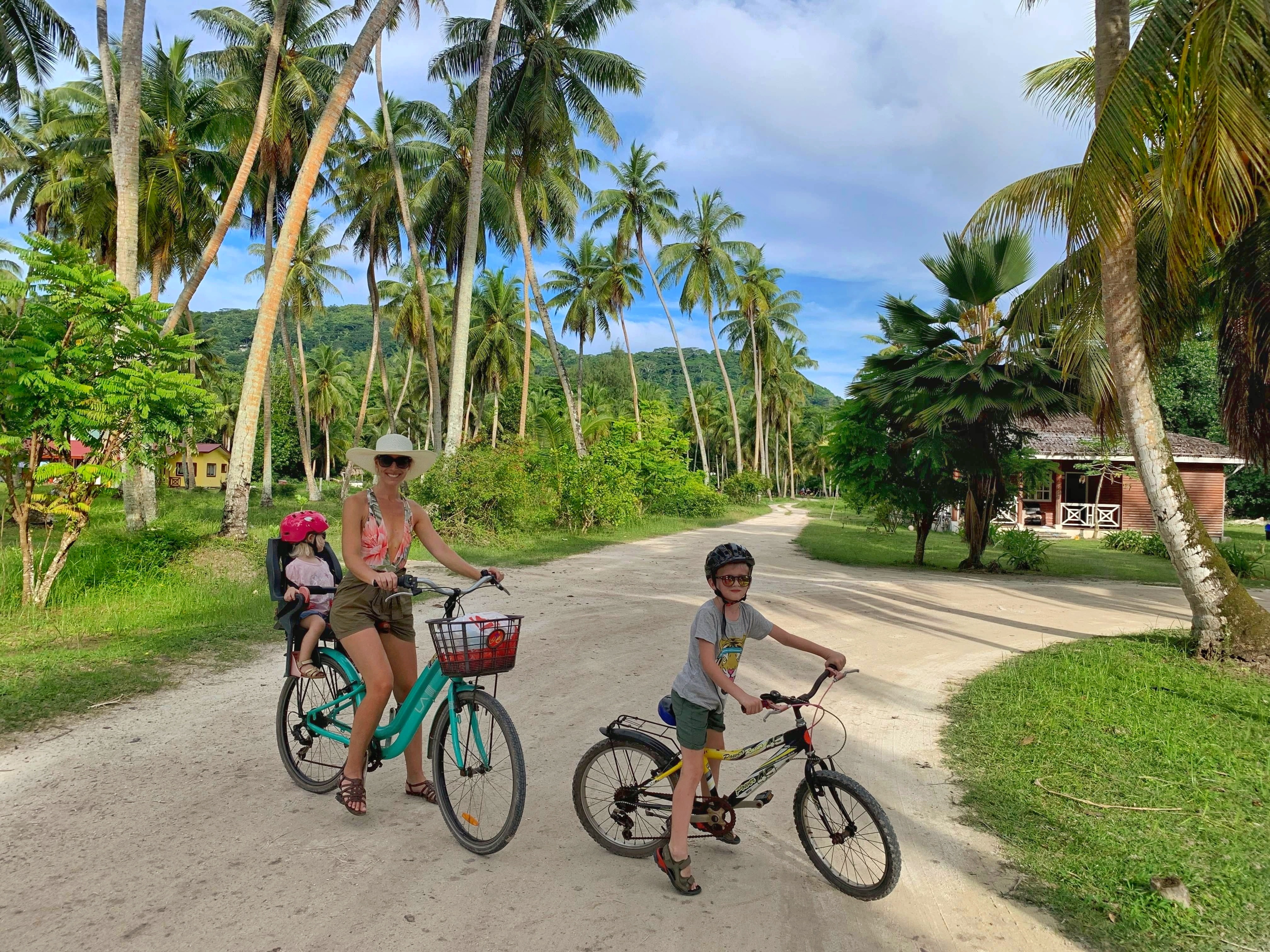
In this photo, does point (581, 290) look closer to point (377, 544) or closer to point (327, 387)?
point (327, 387)

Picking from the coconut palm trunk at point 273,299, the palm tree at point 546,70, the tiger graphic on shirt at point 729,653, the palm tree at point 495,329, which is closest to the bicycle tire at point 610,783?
the tiger graphic on shirt at point 729,653

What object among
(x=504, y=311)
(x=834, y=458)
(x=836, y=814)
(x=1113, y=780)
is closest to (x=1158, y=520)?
(x=1113, y=780)

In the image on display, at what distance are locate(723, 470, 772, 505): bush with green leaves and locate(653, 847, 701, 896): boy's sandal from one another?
152ft

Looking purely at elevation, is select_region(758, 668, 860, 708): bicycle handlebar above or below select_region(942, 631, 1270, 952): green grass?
above

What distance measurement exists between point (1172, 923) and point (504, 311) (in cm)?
4453

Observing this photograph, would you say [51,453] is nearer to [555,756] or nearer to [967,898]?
[555,756]

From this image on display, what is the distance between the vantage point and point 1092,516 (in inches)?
1105

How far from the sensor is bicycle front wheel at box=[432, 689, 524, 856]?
11.3 feet

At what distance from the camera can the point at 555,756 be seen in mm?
4805

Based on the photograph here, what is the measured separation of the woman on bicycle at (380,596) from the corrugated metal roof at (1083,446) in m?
23.9

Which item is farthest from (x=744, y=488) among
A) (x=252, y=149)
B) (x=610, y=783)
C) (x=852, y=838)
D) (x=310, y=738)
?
(x=852, y=838)

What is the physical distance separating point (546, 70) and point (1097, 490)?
23.7m

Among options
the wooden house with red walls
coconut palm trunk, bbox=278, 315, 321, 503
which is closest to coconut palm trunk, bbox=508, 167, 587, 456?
coconut palm trunk, bbox=278, 315, 321, 503

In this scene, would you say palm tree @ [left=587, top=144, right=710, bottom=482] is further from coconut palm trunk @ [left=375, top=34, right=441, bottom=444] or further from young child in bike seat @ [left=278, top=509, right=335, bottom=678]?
young child in bike seat @ [left=278, top=509, right=335, bottom=678]
